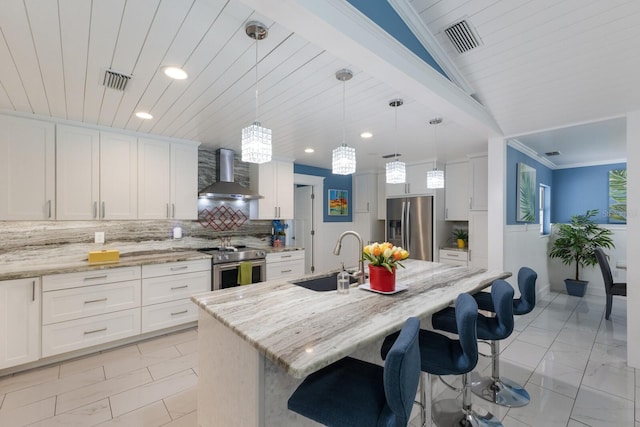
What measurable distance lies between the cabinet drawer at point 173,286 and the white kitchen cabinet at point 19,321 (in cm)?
86

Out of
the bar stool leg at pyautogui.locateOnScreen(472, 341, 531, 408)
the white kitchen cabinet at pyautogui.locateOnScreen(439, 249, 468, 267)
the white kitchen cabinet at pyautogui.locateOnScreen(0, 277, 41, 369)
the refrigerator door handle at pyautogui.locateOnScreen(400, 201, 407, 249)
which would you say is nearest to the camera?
the bar stool leg at pyautogui.locateOnScreen(472, 341, 531, 408)

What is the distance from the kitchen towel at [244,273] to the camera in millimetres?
3828

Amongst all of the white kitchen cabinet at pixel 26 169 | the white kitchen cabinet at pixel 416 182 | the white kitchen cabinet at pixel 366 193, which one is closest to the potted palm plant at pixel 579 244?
the white kitchen cabinet at pixel 416 182

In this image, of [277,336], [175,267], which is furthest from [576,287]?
[175,267]

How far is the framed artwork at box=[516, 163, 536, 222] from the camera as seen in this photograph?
4008mm

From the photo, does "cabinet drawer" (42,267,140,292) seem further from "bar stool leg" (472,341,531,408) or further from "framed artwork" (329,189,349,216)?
"framed artwork" (329,189,349,216)

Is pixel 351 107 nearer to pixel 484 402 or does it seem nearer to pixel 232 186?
pixel 232 186

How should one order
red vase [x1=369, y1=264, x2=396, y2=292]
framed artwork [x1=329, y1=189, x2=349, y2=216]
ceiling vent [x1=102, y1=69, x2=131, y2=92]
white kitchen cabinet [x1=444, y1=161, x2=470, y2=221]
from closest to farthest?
red vase [x1=369, y1=264, x2=396, y2=292]
ceiling vent [x1=102, y1=69, x2=131, y2=92]
white kitchen cabinet [x1=444, y1=161, x2=470, y2=221]
framed artwork [x1=329, y1=189, x2=349, y2=216]

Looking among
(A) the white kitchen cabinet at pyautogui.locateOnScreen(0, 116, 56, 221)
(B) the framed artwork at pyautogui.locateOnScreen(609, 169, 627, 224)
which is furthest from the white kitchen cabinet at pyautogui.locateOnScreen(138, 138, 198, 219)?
(B) the framed artwork at pyautogui.locateOnScreen(609, 169, 627, 224)

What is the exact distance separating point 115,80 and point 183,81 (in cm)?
49

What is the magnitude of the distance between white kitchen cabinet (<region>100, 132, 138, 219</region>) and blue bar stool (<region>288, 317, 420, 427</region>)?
3248 millimetres

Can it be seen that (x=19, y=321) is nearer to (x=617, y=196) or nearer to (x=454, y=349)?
(x=454, y=349)

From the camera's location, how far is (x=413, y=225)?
17.5 feet

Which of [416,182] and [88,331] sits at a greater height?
[416,182]
